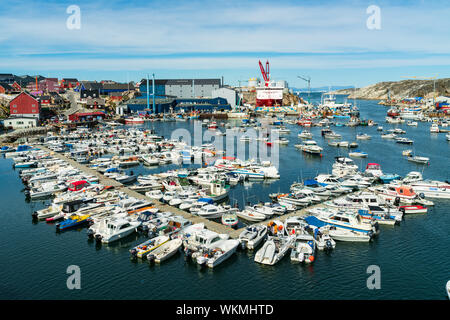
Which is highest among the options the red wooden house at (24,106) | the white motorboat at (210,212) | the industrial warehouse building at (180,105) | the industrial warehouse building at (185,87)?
the industrial warehouse building at (185,87)

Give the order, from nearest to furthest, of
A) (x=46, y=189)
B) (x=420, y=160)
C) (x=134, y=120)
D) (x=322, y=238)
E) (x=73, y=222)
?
(x=322, y=238), (x=73, y=222), (x=46, y=189), (x=420, y=160), (x=134, y=120)

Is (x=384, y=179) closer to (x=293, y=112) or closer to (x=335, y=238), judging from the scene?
(x=335, y=238)

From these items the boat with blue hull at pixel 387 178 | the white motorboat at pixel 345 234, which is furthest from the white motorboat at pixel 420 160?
the white motorboat at pixel 345 234

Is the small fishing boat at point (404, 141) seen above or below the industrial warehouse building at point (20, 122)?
below

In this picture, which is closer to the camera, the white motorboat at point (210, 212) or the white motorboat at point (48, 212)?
the white motorboat at point (210, 212)

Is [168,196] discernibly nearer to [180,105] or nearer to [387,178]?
[387,178]

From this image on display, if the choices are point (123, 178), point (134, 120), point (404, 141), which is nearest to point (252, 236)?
point (123, 178)

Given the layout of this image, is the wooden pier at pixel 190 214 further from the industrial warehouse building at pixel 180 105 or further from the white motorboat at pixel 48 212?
the industrial warehouse building at pixel 180 105
